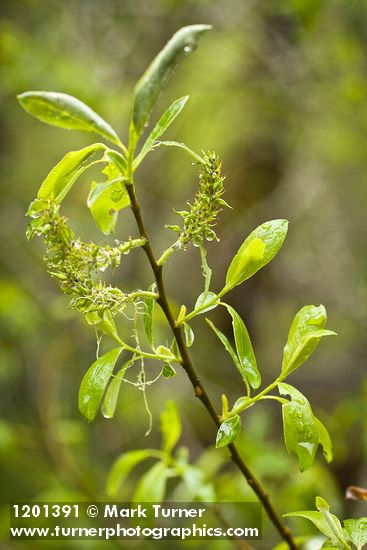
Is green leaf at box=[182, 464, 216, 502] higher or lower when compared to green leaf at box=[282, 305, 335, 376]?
lower

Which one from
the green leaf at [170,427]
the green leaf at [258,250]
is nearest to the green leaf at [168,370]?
the green leaf at [258,250]

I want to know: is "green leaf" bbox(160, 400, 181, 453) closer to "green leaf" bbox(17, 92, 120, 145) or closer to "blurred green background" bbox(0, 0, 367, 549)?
"blurred green background" bbox(0, 0, 367, 549)

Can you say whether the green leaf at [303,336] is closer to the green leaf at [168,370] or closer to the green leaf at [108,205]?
the green leaf at [168,370]

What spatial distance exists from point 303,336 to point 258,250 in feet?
0.40

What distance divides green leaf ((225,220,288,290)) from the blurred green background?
0.72m

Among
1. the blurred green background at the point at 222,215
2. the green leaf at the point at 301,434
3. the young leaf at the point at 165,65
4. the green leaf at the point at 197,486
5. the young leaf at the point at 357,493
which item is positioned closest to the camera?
the young leaf at the point at 165,65

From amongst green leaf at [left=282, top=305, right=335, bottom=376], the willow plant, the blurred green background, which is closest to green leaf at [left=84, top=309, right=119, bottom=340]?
the willow plant

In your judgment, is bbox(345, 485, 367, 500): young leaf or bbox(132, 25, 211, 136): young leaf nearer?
bbox(132, 25, 211, 136): young leaf

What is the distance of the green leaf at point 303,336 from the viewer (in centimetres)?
71

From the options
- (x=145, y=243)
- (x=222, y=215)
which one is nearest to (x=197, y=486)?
(x=145, y=243)

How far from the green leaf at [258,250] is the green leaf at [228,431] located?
0.51 feet

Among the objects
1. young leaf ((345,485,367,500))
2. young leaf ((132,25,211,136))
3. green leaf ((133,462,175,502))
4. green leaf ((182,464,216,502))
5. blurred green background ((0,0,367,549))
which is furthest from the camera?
blurred green background ((0,0,367,549))

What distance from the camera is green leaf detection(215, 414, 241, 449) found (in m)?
0.68

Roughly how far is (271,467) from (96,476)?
921mm
